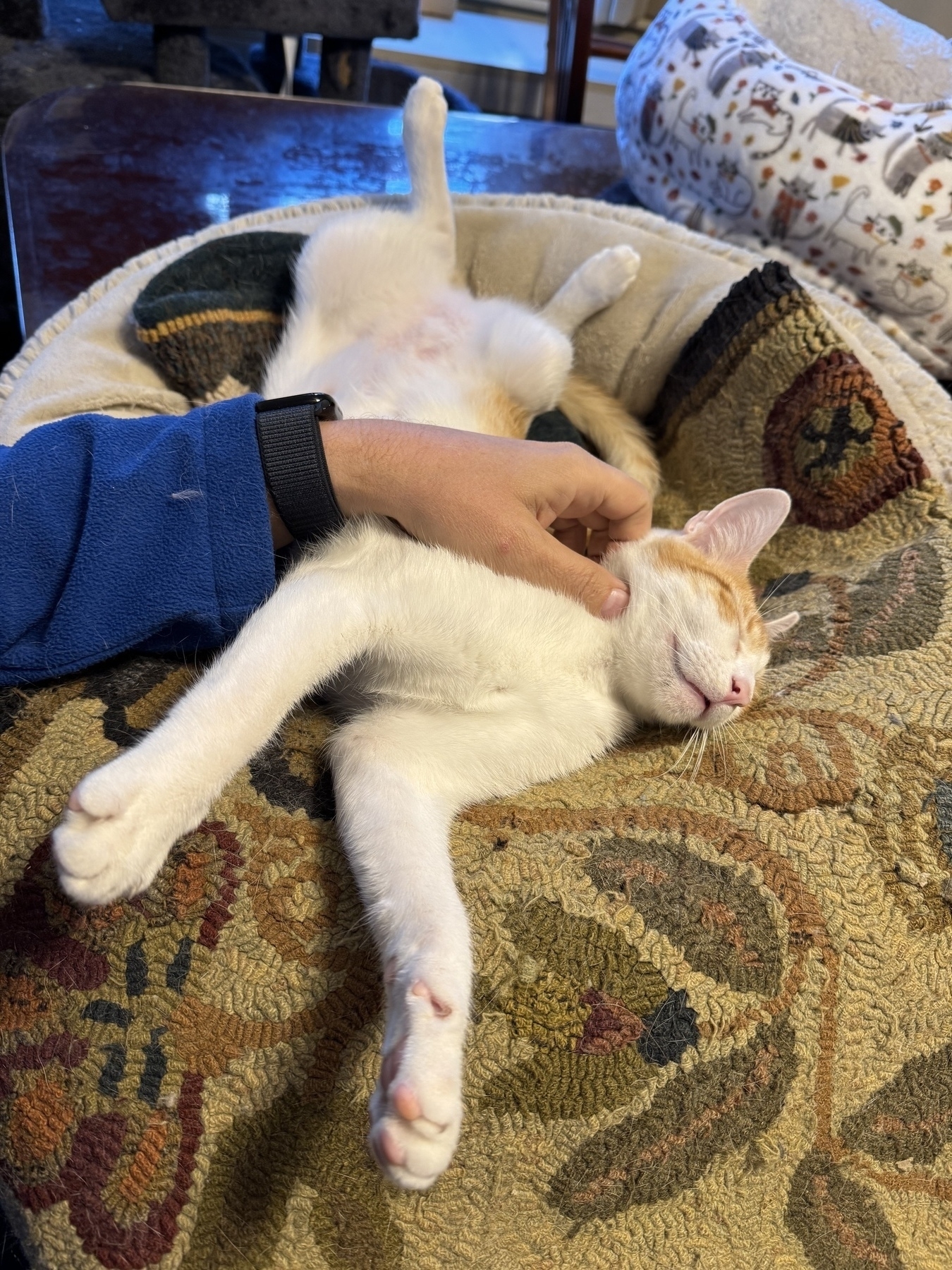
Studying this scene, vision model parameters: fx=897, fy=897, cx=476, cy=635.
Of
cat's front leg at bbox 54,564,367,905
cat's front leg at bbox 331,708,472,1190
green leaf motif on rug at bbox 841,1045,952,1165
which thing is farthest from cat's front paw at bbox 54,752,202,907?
green leaf motif on rug at bbox 841,1045,952,1165

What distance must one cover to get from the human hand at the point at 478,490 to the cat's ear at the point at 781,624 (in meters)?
0.20

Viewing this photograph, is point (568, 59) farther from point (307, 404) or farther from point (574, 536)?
point (307, 404)

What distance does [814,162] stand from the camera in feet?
5.20

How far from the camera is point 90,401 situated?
1199mm

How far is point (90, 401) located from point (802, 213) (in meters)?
1.27

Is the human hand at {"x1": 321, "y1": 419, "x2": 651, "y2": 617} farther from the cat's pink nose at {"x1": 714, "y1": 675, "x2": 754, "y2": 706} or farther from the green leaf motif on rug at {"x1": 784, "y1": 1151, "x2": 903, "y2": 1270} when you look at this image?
the green leaf motif on rug at {"x1": 784, "y1": 1151, "x2": 903, "y2": 1270}

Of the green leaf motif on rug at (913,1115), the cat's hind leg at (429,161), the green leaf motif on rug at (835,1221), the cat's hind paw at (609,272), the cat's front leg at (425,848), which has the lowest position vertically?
the green leaf motif on rug at (835,1221)

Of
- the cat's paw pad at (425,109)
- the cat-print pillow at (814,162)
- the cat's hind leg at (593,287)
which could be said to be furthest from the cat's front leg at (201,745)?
the cat-print pillow at (814,162)

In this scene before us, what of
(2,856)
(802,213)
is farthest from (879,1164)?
(802,213)

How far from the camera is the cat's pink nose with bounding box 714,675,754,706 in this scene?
96cm

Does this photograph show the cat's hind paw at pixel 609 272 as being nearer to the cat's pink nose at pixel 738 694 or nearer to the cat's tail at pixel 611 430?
the cat's tail at pixel 611 430

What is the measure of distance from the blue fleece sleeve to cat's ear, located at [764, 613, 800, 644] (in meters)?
0.60

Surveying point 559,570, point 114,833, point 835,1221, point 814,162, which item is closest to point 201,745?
point 114,833

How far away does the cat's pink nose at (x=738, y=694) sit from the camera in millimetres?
957
